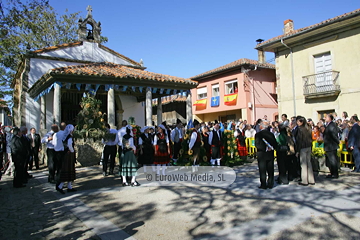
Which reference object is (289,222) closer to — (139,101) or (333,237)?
(333,237)

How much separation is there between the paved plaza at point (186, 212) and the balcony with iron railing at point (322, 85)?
10141mm

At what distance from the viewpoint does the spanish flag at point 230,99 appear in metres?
23.5

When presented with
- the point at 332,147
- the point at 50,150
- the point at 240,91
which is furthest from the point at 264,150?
the point at 240,91

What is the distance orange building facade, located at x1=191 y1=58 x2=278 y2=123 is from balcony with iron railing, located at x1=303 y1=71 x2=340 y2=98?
19.3 feet

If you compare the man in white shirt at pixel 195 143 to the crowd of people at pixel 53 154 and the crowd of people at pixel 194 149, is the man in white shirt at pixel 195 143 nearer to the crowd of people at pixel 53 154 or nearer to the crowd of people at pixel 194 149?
the crowd of people at pixel 194 149

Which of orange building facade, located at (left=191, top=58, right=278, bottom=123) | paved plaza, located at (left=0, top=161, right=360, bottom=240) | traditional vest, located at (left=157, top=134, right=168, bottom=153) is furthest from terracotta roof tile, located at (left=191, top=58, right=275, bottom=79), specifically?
paved plaza, located at (left=0, top=161, right=360, bottom=240)

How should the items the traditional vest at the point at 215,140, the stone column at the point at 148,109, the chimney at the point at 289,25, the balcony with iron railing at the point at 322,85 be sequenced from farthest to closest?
1. the chimney at the point at 289,25
2. the balcony with iron railing at the point at 322,85
3. the stone column at the point at 148,109
4. the traditional vest at the point at 215,140

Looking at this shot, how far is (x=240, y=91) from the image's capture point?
2317 centimetres

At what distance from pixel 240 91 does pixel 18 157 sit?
18.7 meters

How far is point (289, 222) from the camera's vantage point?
4.24 meters

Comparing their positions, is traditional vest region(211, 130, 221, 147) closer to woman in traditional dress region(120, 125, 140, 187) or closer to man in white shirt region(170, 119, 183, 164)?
man in white shirt region(170, 119, 183, 164)

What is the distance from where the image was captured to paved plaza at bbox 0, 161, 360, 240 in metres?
4.00

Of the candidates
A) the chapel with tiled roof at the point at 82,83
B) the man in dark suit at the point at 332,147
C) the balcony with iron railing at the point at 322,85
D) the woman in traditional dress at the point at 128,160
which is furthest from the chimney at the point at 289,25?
the woman in traditional dress at the point at 128,160

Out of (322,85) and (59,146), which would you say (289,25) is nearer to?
(322,85)
